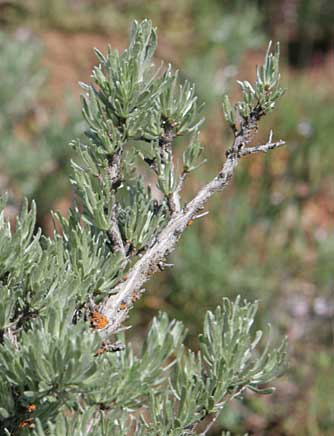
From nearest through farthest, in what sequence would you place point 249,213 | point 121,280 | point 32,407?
point 32,407 → point 121,280 → point 249,213

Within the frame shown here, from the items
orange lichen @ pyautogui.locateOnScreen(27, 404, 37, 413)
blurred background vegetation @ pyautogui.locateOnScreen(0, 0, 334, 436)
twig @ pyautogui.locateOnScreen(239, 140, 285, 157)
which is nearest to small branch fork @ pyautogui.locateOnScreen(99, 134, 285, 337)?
twig @ pyautogui.locateOnScreen(239, 140, 285, 157)

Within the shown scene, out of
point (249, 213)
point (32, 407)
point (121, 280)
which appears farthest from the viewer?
point (249, 213)

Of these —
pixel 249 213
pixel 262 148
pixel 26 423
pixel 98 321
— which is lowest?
pixel 26 423

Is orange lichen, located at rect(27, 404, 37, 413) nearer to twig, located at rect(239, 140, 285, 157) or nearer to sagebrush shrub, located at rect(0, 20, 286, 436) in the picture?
sagebrush shrub, located at rect(0, 20, 286, 436)

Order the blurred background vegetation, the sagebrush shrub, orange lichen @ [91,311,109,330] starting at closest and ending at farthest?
the sagebrush shrub, orange lichen @ [91,311,109,330], the blurred background vegetation

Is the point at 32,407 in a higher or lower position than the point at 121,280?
lower

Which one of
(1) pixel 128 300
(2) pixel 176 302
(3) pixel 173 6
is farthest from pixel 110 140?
(3) pixel 173 6

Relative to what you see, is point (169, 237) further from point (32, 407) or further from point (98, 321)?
point (32, 407)

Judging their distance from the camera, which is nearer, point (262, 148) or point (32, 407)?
point (32, 407)

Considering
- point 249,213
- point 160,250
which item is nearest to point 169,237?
point 160,250

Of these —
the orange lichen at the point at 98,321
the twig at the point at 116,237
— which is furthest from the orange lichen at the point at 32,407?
the twig at the point at 116,237
